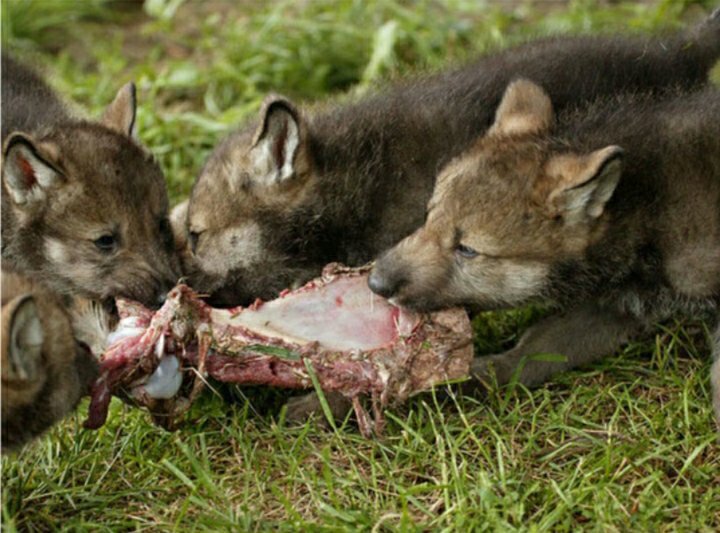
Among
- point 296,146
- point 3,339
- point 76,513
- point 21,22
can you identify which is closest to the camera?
point 3,339

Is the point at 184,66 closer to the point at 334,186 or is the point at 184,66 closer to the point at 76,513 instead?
the point at 334,186

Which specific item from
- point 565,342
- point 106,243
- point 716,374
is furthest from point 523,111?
point 106,243

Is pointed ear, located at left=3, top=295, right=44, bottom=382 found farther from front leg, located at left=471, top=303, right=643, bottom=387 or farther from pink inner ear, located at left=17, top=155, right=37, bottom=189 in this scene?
front leg, located at left=471, top=303, right=643, bottom=387

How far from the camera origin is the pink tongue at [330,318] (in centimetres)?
463

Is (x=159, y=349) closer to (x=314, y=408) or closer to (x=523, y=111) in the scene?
(x=314, y=408)

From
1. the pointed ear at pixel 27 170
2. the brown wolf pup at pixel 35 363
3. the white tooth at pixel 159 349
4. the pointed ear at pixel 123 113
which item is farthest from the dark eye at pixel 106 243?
the brown wolf pup at pixel 35 363

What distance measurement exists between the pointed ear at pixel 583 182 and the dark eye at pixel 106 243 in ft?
6.13

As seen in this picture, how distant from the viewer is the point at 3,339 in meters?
3.83

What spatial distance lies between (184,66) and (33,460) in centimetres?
363

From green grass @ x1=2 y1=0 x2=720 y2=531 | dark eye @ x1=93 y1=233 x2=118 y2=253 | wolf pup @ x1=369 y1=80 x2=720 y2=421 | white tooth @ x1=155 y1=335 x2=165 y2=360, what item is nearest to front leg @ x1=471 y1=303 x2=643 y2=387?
green grass @ x1=2 y1=0 x2=720 y2=531

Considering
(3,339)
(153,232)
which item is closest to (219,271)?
(153,232)

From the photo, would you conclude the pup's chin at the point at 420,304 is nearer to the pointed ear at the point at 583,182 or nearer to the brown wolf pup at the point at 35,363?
the pointed ear at the point at 583,182

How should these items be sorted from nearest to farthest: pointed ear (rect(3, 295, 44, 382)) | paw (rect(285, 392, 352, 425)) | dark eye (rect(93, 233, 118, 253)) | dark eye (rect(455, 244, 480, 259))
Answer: pointed ear (rect(3, 295, 44, 382))
dark eye (rect(455, 244, 480, 259))
paw (rect(285, 392, 352, 425))
dark eye (rect(93, 233, 118, 253))

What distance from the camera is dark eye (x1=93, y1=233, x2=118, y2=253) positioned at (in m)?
5.23
